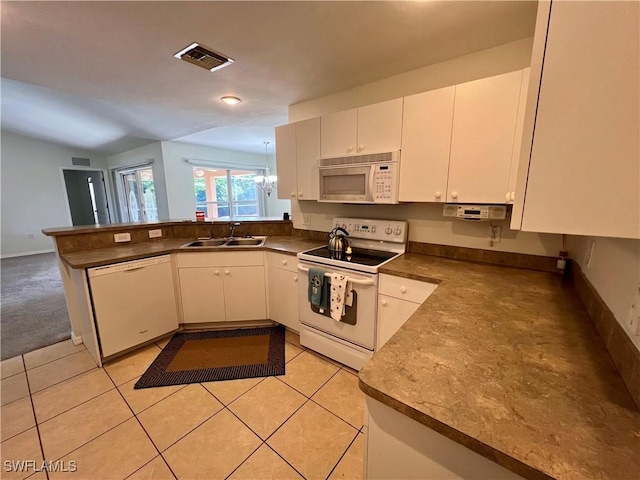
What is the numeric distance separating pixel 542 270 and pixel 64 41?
140 inches

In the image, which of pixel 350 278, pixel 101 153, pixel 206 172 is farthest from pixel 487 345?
pixel 101 153

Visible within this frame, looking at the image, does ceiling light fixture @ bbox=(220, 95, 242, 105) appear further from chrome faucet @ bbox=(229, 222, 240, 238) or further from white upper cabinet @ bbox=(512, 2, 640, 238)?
white upper cabinet @ bbox=(512, 2, 640, 238)

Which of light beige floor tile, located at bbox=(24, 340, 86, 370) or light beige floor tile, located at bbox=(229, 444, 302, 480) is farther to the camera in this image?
light beige floor tile, located at bbox=(24, 340, 86, 370)

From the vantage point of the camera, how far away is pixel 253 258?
2.65 meters

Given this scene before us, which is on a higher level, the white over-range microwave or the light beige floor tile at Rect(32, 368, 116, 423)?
the white over-range microwave

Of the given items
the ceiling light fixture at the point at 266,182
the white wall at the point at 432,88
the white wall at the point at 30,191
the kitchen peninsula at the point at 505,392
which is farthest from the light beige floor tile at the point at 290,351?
the white wall at the point at 30,191

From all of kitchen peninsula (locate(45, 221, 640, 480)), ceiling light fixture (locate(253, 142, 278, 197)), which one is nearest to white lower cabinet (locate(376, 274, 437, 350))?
kitchen peninsula (locate(45, 221, 640, 480))

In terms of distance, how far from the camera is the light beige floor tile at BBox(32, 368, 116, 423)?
1811mm

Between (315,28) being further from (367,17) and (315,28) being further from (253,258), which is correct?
(253,258)

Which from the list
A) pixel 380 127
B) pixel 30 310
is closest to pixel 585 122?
pixel 380 127

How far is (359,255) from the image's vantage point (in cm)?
230

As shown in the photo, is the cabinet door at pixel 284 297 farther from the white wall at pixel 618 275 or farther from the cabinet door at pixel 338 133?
the white wall at pixel 618 275

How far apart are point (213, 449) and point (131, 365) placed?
1259 millimetres

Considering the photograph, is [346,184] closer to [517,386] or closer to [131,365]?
[517,386]
